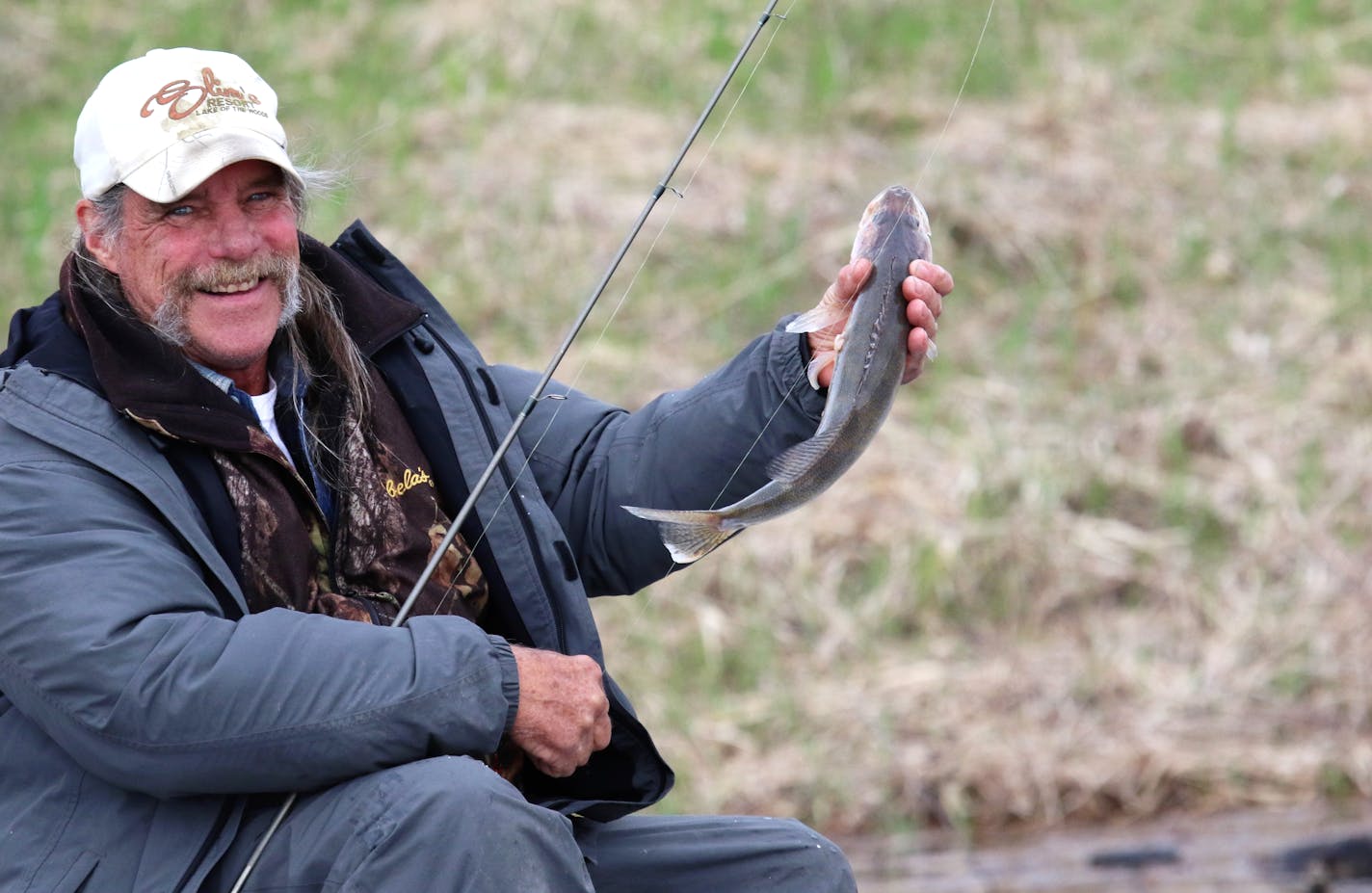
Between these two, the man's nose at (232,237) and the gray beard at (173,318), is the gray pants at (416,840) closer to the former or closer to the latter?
the gray beard at (173,318)

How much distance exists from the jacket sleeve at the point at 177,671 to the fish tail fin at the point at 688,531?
1.38ft

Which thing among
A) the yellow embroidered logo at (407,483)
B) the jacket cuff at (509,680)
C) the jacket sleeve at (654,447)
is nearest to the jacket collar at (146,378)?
the yellow embroidered logo at (407,483)

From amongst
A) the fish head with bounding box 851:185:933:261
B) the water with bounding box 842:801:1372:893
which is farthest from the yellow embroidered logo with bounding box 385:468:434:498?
the water with bounding box 842:801:1372:893

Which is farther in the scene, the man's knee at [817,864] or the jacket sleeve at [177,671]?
the man's knee at [817,864]

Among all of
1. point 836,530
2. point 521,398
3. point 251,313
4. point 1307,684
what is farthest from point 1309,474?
point 251,313

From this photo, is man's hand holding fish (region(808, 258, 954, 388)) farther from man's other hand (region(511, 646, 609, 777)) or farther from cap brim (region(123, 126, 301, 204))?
cap brim (region(123, 126, 301, 204))

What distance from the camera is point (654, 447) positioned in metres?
3.06

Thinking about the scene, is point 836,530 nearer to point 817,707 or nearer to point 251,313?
point 817,707

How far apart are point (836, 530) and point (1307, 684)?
1.76 meters

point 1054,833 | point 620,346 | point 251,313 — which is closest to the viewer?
point 251,313

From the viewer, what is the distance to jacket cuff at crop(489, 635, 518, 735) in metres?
2.50

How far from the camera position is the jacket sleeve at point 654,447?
2.94 metres

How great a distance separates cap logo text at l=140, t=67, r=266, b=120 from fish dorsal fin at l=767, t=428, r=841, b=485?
1029mm

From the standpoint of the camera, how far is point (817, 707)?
232 inches
